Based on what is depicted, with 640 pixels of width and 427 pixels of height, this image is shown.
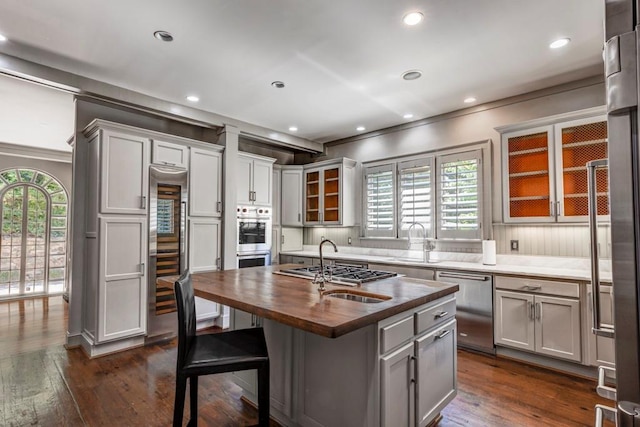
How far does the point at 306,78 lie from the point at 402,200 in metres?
2.23

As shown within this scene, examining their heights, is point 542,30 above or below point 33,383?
above

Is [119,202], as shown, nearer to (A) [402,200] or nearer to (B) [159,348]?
(B) [159,348]

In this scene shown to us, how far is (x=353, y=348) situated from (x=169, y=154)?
3.32m

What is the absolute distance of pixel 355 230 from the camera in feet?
17.8

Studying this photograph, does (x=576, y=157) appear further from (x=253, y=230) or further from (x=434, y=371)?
(x=253, y=230)

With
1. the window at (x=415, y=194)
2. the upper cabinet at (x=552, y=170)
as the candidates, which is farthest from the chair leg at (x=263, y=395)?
the window at (x=415, y=194)

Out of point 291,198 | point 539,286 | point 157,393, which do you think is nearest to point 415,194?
point 539,286

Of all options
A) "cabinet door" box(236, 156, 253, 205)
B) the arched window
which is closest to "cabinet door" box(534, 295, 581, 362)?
"cabinet door" box(236, 156, 253, 205)

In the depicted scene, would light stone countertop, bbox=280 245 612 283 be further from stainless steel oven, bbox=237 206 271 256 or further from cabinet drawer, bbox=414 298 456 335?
cabinet drawer, bbox=414 298 456 335

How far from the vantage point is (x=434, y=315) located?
2.10 metres

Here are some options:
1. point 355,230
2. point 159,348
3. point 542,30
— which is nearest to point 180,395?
point 159,348

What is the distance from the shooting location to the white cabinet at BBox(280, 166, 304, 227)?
5770 mm

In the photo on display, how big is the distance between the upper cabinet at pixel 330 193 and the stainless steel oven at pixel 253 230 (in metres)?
0.83

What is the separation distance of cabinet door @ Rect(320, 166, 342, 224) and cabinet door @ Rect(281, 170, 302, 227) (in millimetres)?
501
